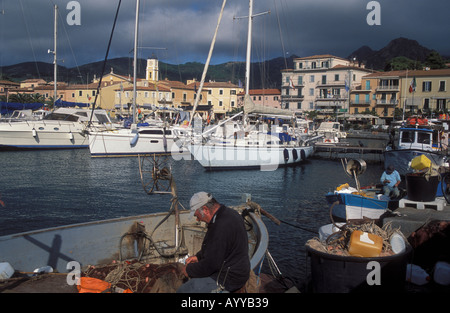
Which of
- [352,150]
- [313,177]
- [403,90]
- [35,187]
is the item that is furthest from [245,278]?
[403,90]

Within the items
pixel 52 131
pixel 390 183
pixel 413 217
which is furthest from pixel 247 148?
pixel 52 131

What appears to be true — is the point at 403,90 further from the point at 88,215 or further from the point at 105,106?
the point at 88,215

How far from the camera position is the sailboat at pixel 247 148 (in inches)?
1111

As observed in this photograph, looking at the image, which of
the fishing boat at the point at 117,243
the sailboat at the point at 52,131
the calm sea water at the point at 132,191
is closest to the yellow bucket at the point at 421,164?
the calm sea water at the point at 132,191

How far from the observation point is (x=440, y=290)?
6406mm

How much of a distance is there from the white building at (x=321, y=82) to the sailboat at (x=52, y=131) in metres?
57.3

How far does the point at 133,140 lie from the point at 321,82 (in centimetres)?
6816

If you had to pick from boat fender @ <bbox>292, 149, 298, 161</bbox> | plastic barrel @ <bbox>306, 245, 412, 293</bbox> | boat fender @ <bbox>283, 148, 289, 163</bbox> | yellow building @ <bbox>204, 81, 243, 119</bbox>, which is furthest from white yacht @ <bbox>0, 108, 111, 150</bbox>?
yellow building @ <bbox>204, 81, 243, 119</bbox>

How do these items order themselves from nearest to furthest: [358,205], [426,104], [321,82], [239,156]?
1. [358,205]
2. [239,156]
3. [426,104]
4. [321,82]

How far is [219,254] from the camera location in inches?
191

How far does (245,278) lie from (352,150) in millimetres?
38873

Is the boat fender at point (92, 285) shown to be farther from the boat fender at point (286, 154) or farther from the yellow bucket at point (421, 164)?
the boat fender at point (286, 154)

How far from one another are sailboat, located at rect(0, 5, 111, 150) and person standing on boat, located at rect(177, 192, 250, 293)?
3294 cm

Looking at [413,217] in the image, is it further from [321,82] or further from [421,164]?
[321,82]
